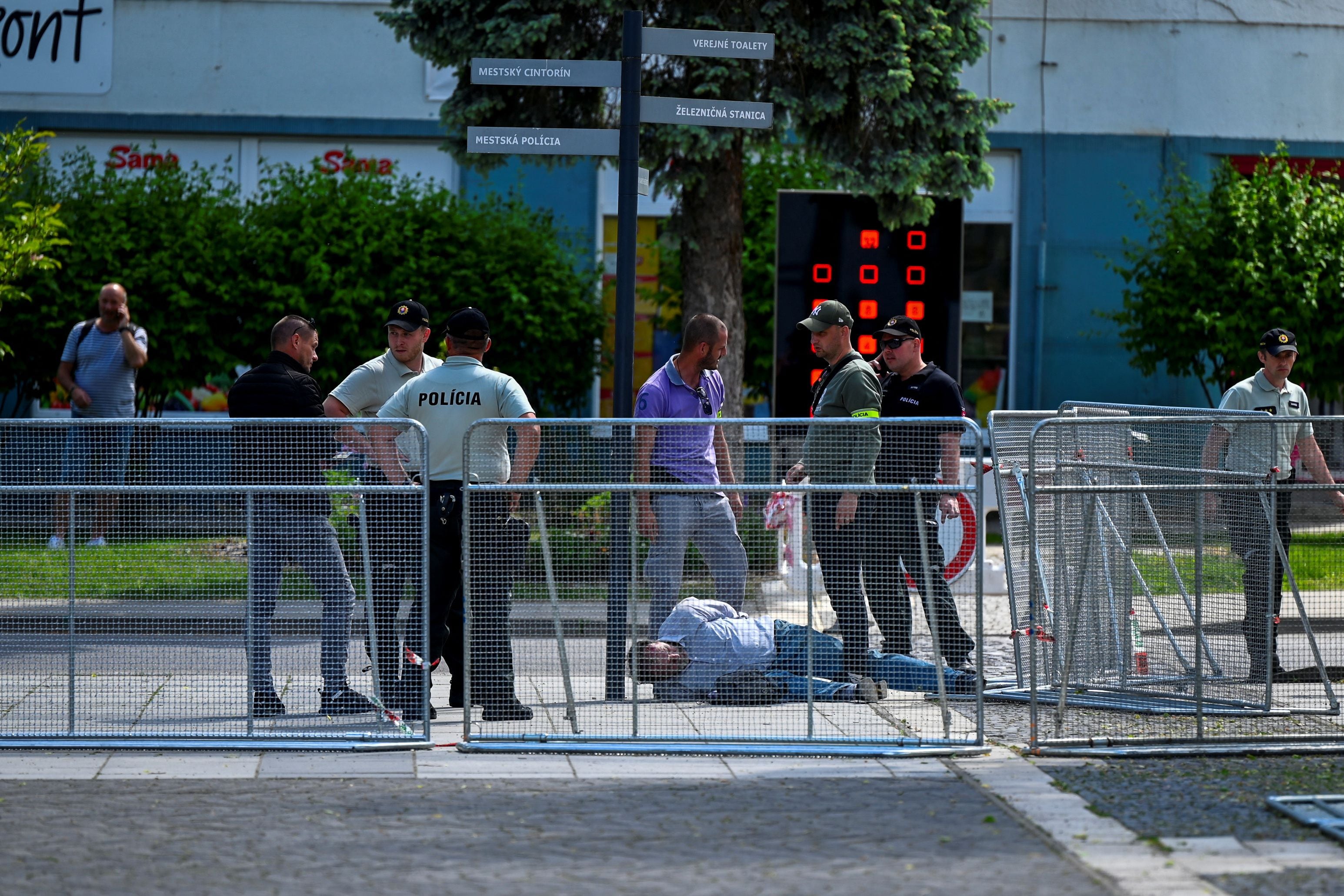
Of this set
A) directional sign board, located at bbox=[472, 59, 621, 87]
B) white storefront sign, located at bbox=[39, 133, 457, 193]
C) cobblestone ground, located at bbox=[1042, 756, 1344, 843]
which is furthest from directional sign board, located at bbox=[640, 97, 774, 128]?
white storefront sign, located at bbox=[39, 133, 457, 193]

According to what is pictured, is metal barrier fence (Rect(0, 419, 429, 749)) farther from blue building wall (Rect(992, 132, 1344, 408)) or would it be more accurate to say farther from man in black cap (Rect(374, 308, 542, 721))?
blue building wall (Rect(992, 132, 1344, 408))

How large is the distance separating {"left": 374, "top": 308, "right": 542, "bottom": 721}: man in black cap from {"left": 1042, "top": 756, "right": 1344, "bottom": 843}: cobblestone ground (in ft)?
7.61

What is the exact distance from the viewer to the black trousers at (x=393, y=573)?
6625 millimetres

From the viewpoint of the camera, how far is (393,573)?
6.71 meters

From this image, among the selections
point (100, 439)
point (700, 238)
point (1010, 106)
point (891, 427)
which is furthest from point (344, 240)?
point (891, 427)

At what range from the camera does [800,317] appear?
41.3ft

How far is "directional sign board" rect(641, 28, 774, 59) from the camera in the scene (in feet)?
27.3

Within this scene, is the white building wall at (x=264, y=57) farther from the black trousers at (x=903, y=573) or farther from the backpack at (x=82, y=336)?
the black trousers at (x=903, y=573)

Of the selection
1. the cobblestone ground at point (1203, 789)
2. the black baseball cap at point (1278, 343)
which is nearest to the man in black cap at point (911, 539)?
the cobblestone ground at point (1203, 789)

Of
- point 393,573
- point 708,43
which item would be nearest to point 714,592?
point 393,573

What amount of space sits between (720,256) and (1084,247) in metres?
7.91

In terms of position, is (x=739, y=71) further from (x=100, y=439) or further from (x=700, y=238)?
(x=100, y=439)

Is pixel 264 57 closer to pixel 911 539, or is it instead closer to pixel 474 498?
pixel 474 498

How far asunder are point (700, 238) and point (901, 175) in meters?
1.75
